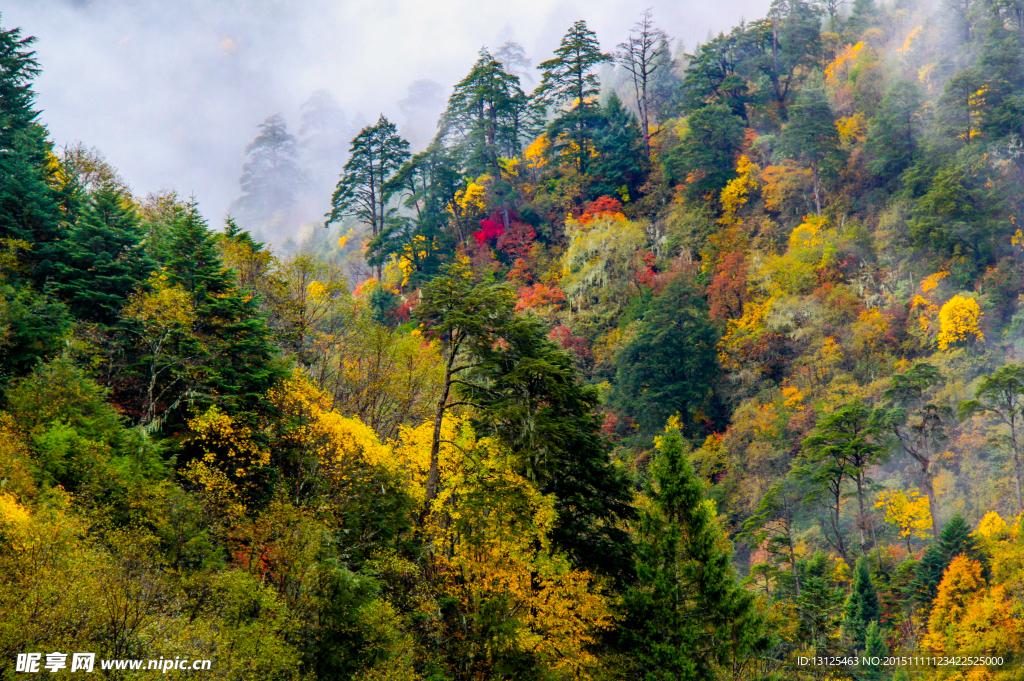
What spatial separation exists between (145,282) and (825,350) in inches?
1416

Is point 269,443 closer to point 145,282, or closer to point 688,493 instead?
point 145,282

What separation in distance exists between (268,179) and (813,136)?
377ft

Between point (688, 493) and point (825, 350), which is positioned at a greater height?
point (825, 350)

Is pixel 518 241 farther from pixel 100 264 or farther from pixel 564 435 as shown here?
pixel 564 435

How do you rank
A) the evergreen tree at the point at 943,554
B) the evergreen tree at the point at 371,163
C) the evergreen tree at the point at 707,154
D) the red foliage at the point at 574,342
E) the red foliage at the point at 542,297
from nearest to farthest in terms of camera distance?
the evergreen tree at the point at 943,554 → the red foliage at the point at 574,342 → the red foliage at the point at 542,297 → the evergreen tree at the point at 707,154 → the evergreen tree at the point at 371,163

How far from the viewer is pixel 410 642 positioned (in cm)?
1655

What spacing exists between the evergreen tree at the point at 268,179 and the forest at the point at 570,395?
3450 inches

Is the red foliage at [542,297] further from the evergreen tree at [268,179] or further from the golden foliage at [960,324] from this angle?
the evergreen tree at [268,179]

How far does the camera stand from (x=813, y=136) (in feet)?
157

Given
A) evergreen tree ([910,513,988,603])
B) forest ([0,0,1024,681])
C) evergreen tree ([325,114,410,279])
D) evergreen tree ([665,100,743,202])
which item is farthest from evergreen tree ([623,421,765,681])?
evergreen tree ([325,114,410,279])

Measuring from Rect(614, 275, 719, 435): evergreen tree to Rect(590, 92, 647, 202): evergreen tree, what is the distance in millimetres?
13210

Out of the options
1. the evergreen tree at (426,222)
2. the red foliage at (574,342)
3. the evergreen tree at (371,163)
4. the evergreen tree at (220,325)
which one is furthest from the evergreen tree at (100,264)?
the evergreen tree at (371,163)

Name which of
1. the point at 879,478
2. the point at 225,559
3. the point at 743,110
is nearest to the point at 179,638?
the point at 225,559

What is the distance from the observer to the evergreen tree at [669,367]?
41.8 metres
